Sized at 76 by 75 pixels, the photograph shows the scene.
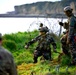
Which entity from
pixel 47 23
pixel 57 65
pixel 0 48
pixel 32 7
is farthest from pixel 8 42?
pixel 32 7

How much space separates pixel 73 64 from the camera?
476 inches

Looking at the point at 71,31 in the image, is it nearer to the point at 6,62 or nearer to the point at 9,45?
the point at 6,62

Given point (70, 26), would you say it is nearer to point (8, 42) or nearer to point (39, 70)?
point (39, 70)

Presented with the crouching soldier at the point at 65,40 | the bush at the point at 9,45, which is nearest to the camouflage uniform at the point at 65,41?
the crouching soldier at the point at 65,40

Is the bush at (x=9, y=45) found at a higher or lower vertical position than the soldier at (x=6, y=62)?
lower

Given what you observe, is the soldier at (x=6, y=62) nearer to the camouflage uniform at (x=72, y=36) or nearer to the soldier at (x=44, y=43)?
the camouflage uniform at (x=72, y=36)

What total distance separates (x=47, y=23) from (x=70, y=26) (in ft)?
23.6

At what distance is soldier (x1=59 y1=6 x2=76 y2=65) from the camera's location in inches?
450

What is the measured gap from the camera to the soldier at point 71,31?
37.5ft

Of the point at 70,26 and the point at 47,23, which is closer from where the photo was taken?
the point at 70,26

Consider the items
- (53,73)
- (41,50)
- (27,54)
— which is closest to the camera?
(53,73)

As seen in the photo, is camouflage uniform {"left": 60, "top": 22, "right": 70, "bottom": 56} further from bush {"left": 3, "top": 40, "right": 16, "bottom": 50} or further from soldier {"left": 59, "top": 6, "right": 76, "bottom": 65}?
bush {"left": 3, "top": 40, "right": 16, "bottom": 50}

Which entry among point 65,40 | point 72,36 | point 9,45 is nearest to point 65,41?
point 65,40

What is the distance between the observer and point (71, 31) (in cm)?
1151
